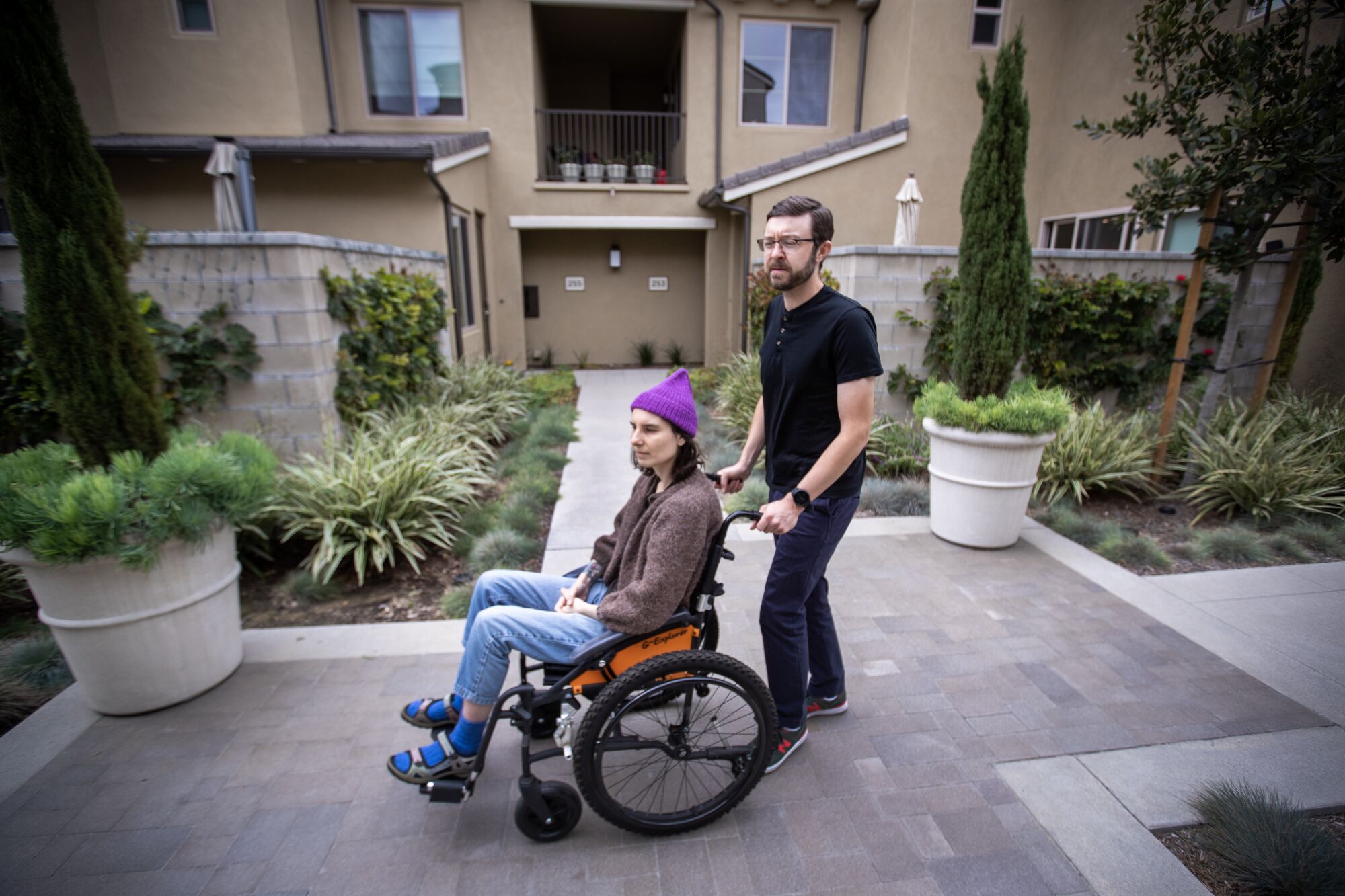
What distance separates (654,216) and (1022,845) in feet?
33.2

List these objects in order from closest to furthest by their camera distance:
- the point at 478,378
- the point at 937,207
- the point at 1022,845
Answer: the point at 1022,845, the point at 478,378, the point at 937,207

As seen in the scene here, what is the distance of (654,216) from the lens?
1072 cm

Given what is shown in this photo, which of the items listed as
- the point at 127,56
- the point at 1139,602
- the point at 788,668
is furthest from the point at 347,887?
the point at 127,56

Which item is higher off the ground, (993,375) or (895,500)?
(993,375)

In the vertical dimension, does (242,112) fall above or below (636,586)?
above

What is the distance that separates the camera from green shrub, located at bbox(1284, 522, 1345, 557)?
13.3 feet

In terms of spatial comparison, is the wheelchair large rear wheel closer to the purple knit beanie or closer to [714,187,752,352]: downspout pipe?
the purple knit beanie

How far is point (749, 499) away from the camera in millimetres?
4719

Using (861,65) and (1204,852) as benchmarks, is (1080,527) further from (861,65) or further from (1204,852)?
(861,65)

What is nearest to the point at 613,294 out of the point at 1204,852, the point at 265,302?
the point at 265,302

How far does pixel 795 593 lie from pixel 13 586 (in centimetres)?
419

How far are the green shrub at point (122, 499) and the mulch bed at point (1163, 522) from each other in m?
4.66

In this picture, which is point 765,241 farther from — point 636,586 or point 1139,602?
point 1139,602

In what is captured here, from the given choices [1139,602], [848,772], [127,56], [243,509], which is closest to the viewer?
[848,772]
